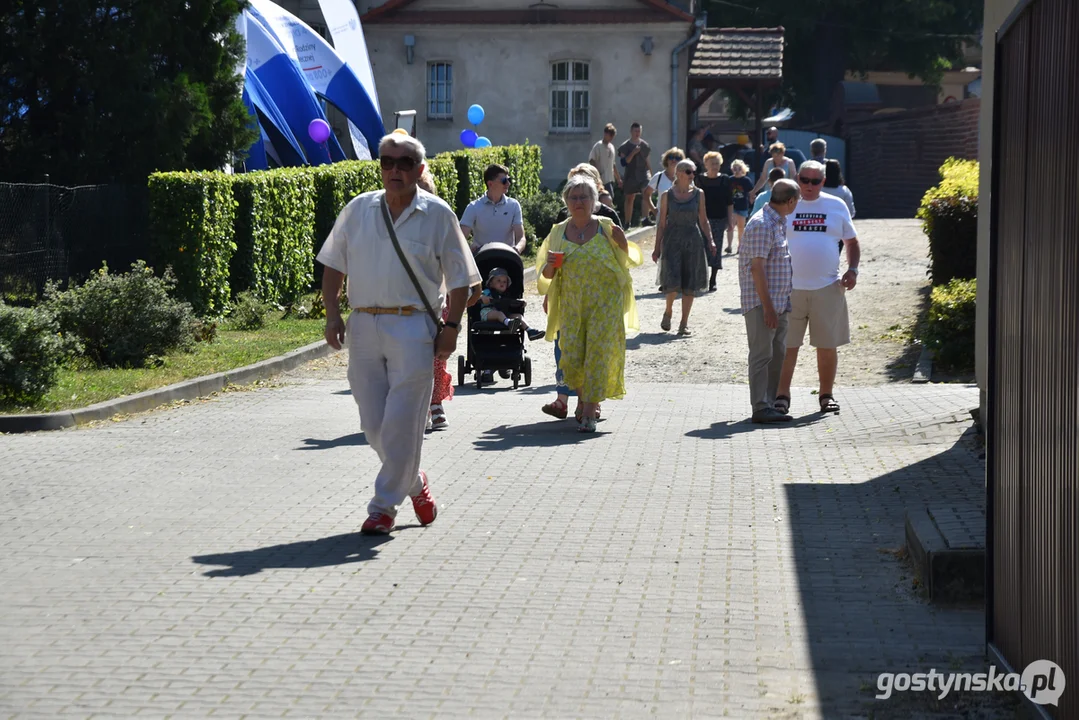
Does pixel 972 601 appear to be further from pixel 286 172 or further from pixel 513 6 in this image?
pixel 513 6

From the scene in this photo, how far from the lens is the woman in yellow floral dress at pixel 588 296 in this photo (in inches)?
426

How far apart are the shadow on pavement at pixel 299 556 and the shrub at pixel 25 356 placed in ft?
16.0

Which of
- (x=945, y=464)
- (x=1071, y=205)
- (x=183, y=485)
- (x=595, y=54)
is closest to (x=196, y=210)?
(x=183, y=485)

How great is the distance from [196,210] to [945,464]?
31.2ft

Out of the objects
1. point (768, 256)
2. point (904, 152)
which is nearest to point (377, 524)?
point (768, 256)

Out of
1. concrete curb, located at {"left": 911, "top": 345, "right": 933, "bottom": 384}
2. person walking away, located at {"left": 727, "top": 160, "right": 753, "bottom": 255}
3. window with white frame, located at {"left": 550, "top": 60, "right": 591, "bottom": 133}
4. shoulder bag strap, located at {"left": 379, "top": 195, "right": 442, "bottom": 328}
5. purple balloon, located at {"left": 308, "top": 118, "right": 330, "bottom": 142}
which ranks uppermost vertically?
window with white frame, located at {"left": 550, "top": 60, "right": 591, "bottom": 133}

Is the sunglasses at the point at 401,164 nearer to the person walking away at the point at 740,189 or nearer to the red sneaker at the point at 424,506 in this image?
the red sneaker at the point at 424,506

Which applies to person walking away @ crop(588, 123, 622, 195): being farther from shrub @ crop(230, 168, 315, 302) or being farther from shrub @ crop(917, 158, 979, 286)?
shrub @ crop(917, 158, 979, 286)

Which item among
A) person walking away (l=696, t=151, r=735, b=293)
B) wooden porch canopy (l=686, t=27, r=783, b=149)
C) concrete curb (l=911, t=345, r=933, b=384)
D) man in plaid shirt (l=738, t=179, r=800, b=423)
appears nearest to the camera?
man in plaid shirt (l=738, t=179, r=800, b=423)

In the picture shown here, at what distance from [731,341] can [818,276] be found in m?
5.12

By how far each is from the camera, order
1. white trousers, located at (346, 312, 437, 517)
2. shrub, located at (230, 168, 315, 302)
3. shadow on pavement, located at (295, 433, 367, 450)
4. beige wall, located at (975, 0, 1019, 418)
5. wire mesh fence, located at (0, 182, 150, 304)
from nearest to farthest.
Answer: white trousers, located at (346, 312, 437, 517), beige wall, located at (975, 0, 1019, 418), shadow on pavement, located at (295, 433, 367, 450), wire mesh fence, located at (0, 182, 150, 304), shrub, located at (230, 168, 315, 302)

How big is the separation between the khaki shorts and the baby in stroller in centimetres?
243

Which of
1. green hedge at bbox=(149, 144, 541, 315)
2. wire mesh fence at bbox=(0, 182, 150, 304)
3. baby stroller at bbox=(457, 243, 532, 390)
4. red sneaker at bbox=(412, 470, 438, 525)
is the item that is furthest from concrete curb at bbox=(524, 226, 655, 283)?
red sneaker at bbox=(412, 470, 438, 525)

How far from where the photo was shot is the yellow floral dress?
426 inches
